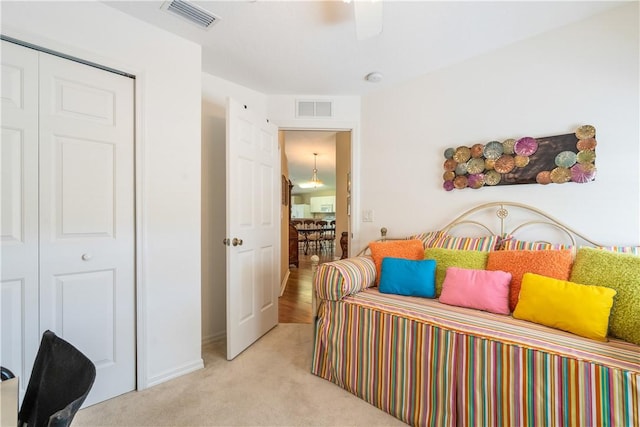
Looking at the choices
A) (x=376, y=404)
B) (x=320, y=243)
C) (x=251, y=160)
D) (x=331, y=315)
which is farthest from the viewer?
(x=320, y=243)

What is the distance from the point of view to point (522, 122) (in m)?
2.00

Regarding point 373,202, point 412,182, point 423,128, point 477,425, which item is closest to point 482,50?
point 423,128

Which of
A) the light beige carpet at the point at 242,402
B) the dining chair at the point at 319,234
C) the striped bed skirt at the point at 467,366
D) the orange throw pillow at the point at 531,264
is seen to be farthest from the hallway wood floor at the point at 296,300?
the dining chair at the point at 319,234

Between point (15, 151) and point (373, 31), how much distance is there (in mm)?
1874

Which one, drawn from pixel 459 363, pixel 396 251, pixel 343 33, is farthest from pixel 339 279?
pixel 343 33

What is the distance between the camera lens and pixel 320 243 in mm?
9227

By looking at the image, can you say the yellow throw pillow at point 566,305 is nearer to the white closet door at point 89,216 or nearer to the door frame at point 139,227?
the door frame at point 139,227

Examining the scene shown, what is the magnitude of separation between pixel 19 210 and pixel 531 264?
2.73m

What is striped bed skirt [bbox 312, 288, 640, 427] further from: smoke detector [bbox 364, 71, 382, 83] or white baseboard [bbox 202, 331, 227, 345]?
smoke detector [bbox 364, 71, 382, 83]

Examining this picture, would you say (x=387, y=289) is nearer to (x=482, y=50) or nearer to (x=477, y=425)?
(x=477, y=425)

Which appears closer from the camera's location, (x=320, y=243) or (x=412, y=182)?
(x=412, y=182)

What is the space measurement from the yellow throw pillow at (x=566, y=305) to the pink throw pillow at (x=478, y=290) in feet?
0.31

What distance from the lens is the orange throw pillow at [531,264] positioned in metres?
1.53

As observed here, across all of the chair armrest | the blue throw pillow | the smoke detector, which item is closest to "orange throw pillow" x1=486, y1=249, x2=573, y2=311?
the blue throw pillow
